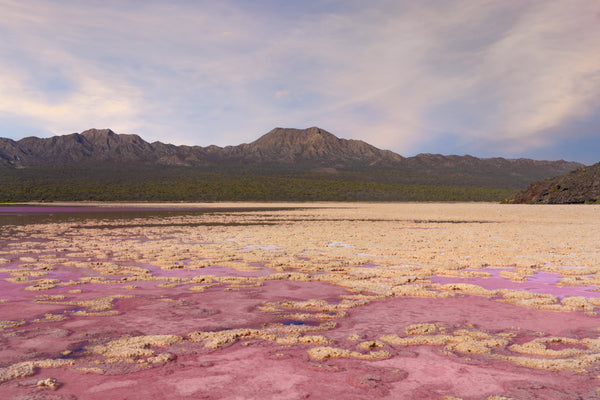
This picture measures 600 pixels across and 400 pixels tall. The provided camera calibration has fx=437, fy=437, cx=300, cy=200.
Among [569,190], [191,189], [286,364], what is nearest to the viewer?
[286,364]

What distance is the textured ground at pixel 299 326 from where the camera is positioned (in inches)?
177

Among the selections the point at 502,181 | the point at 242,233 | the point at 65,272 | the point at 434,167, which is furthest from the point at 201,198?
the point at 434,167

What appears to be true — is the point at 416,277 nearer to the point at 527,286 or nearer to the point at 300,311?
the point at 527,286

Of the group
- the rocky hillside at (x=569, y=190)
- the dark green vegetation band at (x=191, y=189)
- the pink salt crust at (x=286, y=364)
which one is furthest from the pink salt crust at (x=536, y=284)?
the dark green vegetation band at (x=191, y=189)

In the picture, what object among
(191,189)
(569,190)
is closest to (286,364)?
(569,190)

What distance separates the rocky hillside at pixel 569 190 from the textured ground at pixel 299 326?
45691 mm

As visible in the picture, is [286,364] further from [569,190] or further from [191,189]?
[191,189]

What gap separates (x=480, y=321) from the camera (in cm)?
679

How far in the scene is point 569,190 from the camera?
54.1 m

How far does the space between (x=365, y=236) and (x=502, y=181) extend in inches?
5272

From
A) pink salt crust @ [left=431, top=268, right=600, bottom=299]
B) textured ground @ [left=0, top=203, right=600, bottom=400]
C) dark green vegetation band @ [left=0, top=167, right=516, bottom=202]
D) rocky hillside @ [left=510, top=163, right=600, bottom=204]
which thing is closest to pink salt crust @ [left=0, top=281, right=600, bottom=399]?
textured ground @ [left=0, top=203, right=600, bottom=400]

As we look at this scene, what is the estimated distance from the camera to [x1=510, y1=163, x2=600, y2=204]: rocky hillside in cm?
5234

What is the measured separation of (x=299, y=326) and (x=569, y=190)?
A: 58.2 metres

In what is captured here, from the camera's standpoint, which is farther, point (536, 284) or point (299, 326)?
point (536, 284)
